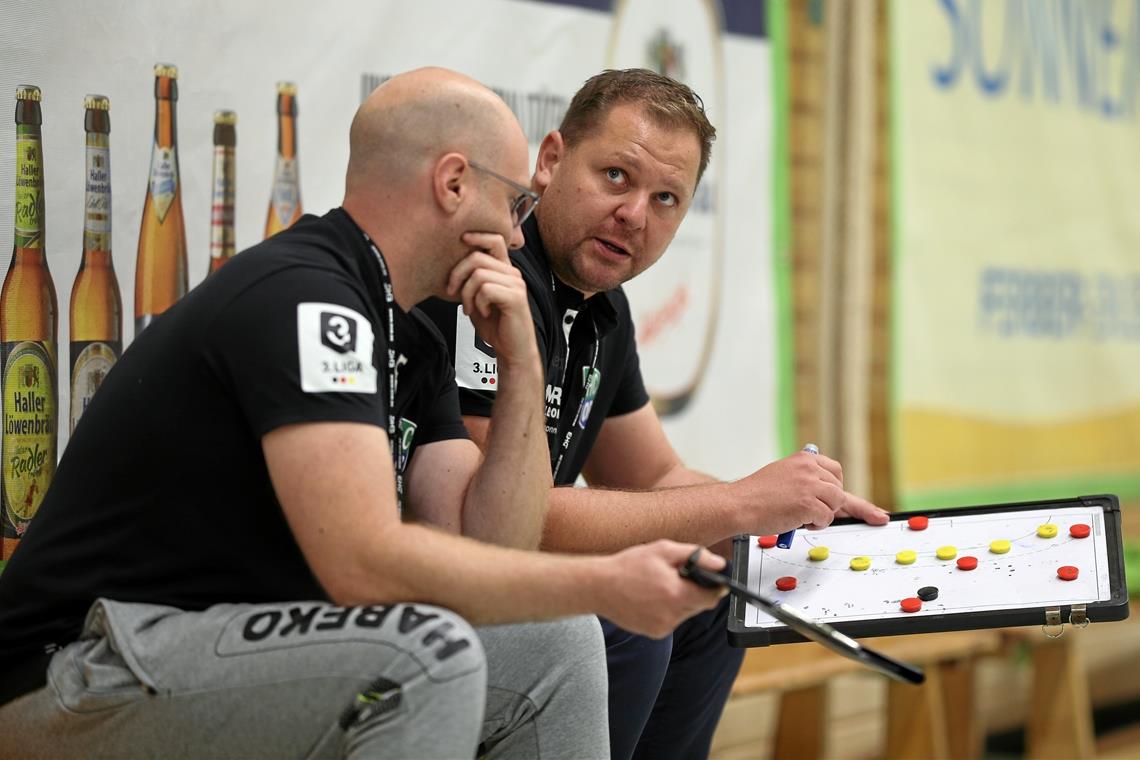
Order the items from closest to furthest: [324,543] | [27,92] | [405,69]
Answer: [324,543] < [27,92] < [405,69]

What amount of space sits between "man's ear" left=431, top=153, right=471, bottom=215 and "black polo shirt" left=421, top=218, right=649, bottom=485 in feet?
1.45

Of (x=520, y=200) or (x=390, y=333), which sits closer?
(x=390, y=333)

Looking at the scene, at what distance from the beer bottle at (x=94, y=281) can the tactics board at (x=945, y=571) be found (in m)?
1.29

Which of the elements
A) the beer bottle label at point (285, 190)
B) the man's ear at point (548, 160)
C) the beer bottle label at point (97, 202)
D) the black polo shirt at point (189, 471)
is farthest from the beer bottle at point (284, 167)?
the black polo shirt at point (189, 471)

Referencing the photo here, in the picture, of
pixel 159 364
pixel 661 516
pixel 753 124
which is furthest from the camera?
pixel 753 124

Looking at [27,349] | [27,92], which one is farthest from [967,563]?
[27,92]

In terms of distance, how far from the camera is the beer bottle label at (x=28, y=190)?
2.39m

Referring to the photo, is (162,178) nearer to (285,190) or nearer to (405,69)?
(285,190)

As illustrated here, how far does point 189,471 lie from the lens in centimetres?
166

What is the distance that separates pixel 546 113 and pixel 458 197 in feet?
5.00

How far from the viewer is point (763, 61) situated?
3928 mm

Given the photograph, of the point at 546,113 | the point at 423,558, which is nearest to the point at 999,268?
the point at 546,113

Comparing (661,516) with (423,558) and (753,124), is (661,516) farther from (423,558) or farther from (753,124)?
(753,124)

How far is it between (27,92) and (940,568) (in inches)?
72.8
